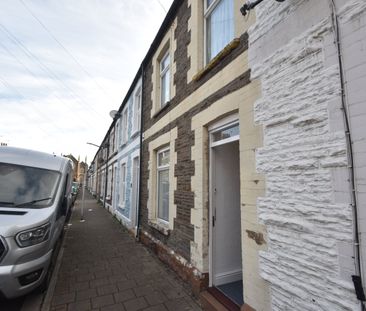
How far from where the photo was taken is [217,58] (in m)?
3.89

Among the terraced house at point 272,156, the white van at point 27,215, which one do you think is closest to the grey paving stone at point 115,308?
the white van at point 27,215

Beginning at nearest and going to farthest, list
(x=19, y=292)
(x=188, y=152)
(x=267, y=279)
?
(x=267, y=279)
(x=19, y=292)
(x=188, y=152)

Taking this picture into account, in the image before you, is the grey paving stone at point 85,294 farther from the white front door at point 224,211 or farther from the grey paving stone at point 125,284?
the white front door at point 224,211

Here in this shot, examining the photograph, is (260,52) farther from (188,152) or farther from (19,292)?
(19,292)

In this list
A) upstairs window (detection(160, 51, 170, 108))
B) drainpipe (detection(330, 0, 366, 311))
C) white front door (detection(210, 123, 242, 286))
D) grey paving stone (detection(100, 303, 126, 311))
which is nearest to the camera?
drainpipe (detection(330, 0, 366, 311))

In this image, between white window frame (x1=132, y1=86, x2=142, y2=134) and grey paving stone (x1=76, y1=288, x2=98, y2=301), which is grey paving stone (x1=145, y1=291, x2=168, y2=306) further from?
white window frame (x1=132, y1=86, x2=142, y2=134)

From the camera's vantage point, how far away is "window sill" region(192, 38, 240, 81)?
351 centimetres

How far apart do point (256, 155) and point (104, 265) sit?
14.7 feet

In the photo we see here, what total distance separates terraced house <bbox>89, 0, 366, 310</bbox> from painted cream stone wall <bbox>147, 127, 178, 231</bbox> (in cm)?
9

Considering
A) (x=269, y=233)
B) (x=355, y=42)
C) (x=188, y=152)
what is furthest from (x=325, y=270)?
(x=188, y=152)

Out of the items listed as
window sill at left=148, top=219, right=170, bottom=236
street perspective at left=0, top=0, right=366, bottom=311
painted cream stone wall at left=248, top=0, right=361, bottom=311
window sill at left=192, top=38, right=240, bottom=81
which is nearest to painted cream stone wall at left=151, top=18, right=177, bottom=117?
street perspective at left=0, top=0, right=366, bottom=311

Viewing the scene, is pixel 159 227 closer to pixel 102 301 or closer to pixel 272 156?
pixel 102 301

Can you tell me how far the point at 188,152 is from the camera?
479 centimetres

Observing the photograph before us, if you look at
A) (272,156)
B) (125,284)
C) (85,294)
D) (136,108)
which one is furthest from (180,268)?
(136,108)
